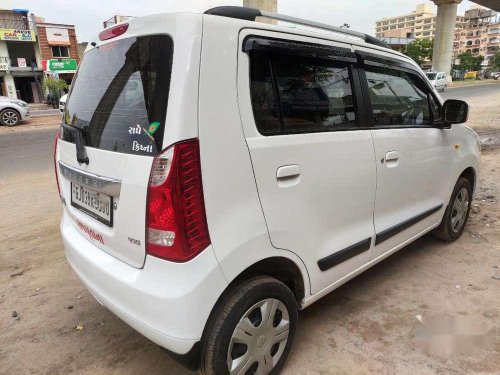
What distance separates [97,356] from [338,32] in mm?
2561

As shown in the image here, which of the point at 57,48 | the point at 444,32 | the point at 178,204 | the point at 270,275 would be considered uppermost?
the point at 444,32

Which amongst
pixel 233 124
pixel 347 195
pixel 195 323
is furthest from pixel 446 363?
pixel 233 124

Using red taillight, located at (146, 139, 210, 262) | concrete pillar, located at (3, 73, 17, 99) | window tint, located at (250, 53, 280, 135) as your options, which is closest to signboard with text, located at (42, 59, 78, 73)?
concrete pillar, located at (3, 73, 17, 99)

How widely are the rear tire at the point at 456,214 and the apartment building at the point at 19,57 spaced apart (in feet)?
139

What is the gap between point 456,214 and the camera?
12.9 ft

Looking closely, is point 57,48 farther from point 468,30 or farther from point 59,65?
point 468,30

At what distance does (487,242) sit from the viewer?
4.00 metres

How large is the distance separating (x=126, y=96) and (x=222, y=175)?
646 mm

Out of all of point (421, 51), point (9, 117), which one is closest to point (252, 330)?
point (9, 117)

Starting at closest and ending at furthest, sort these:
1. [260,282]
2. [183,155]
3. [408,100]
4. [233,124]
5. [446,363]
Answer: [183,155], [233,124], [260,282], [446,363], [408,100]

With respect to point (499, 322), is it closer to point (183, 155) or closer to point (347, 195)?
point (347, 195)

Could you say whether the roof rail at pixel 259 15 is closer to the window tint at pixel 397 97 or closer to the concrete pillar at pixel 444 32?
the window tint at pixel 397 97

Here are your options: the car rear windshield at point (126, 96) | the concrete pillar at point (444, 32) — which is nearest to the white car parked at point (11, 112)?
the car rear windshield at point (126, 96)

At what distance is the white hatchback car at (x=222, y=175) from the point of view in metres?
1.72
